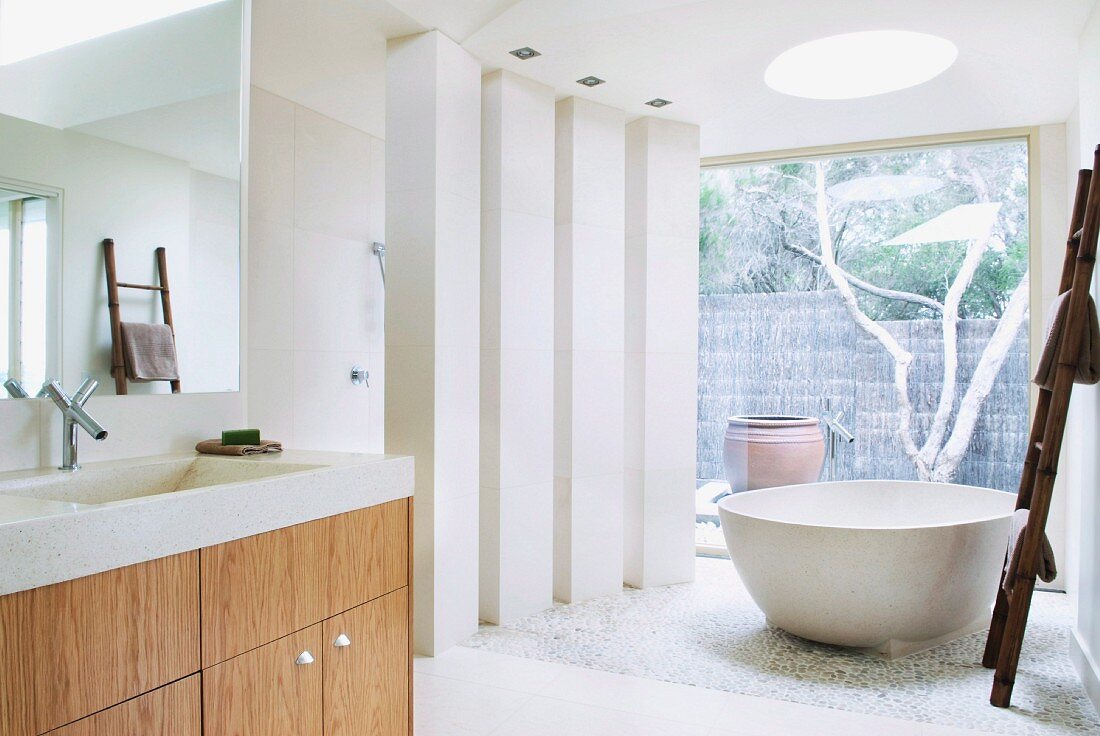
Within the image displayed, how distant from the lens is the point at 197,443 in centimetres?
231

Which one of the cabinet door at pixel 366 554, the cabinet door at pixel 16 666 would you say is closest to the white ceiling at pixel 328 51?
the cabinet door at pixel 366 554

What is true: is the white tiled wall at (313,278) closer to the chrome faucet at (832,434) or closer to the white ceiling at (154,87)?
the white ceiling at (154,87)

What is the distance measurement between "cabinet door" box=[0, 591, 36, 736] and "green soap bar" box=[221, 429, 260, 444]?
1.01 meters

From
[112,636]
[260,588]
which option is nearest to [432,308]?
[260,588]

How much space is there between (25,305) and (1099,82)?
344 centimetres

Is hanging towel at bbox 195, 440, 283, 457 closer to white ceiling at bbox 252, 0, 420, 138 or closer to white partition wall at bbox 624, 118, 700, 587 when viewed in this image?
white ceiling at bbox 252, 0, 420, 138

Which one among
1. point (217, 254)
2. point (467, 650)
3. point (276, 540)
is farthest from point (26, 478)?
point (467, 650)

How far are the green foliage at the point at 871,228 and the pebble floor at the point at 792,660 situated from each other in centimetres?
171

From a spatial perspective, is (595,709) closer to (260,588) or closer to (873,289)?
(260,588)

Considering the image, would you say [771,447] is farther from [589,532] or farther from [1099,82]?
[1099,82]

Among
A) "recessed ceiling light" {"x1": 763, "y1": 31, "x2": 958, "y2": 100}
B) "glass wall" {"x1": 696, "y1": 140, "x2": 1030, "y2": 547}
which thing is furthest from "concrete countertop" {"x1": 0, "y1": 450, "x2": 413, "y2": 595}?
"glass wall" {"x1": 696, "y1": 140, "x2": 1030, "y2": 547}

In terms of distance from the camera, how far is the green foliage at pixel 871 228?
4.16 metres

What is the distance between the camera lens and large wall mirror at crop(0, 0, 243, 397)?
1.86 metres

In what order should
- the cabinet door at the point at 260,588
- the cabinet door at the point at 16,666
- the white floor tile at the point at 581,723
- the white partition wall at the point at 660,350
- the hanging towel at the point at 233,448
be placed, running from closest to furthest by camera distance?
1. the cabinet door at the point at 16,666
2. the cabinet door at the point at 260,588
3. the hanging towel at the point at 233,448
4. the white floor tile at the point at 581,723
5. the white partition wall at the point at 660,350
